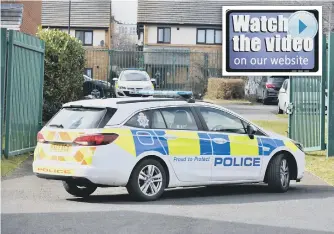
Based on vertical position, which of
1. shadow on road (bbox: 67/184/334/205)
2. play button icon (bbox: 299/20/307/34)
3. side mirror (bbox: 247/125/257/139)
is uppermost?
play button icon (bbox: 299/20/307/34)

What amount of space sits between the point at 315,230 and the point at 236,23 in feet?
27.9

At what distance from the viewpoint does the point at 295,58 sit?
1792 centimetres

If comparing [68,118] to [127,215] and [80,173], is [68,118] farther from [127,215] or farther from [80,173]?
[127,215]

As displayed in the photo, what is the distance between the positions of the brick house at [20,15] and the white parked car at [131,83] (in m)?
4.68

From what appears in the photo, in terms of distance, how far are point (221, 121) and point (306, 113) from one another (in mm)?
7248

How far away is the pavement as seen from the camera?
28.7 ft

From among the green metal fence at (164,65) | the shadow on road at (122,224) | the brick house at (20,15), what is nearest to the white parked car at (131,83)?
the green metal fence at (164,65)

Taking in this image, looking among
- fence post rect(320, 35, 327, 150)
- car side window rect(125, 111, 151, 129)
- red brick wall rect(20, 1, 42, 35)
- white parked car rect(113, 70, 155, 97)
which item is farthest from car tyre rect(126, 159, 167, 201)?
red brick wall rect(20, 1, 42, 35)

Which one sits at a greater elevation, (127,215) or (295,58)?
(295,58)

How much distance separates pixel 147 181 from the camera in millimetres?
10938

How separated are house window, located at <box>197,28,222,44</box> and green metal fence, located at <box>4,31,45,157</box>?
44406 mm

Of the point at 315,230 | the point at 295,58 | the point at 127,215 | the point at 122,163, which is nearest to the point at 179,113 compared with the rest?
the point at 122,163

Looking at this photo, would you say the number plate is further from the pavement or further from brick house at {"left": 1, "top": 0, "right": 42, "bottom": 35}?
brick house at {"left": 1, "top": 0, "right": 42, "bottom": 35}

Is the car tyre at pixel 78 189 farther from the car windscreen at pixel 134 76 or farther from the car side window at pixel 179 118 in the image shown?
the car windscreen at pixel 134 76
